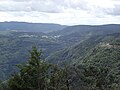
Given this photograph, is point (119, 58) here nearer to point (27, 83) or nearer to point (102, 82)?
point (102, 82)

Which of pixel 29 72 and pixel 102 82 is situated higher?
pixel 29 72

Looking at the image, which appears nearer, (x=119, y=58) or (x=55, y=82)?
(x=55, y=82)

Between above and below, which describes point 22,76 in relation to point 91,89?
above

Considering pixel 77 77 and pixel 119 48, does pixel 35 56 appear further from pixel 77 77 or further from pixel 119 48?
pixel 119 48

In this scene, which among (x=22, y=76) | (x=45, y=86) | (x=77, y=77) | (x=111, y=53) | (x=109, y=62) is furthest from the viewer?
(x=111, y=53)

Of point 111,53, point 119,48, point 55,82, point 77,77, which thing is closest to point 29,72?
point 55,82

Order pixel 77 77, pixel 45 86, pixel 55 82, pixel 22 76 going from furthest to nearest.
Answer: pixel 77 77
pixel 55 82
pixel 45 86
pixel 22 76

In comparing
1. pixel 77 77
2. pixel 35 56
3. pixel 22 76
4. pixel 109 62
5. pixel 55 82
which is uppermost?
pixel 35 56

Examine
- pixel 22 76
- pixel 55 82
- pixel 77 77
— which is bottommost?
pixel 77 77

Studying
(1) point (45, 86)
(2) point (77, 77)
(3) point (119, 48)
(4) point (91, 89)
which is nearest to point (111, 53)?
(3) point (119, 48)
